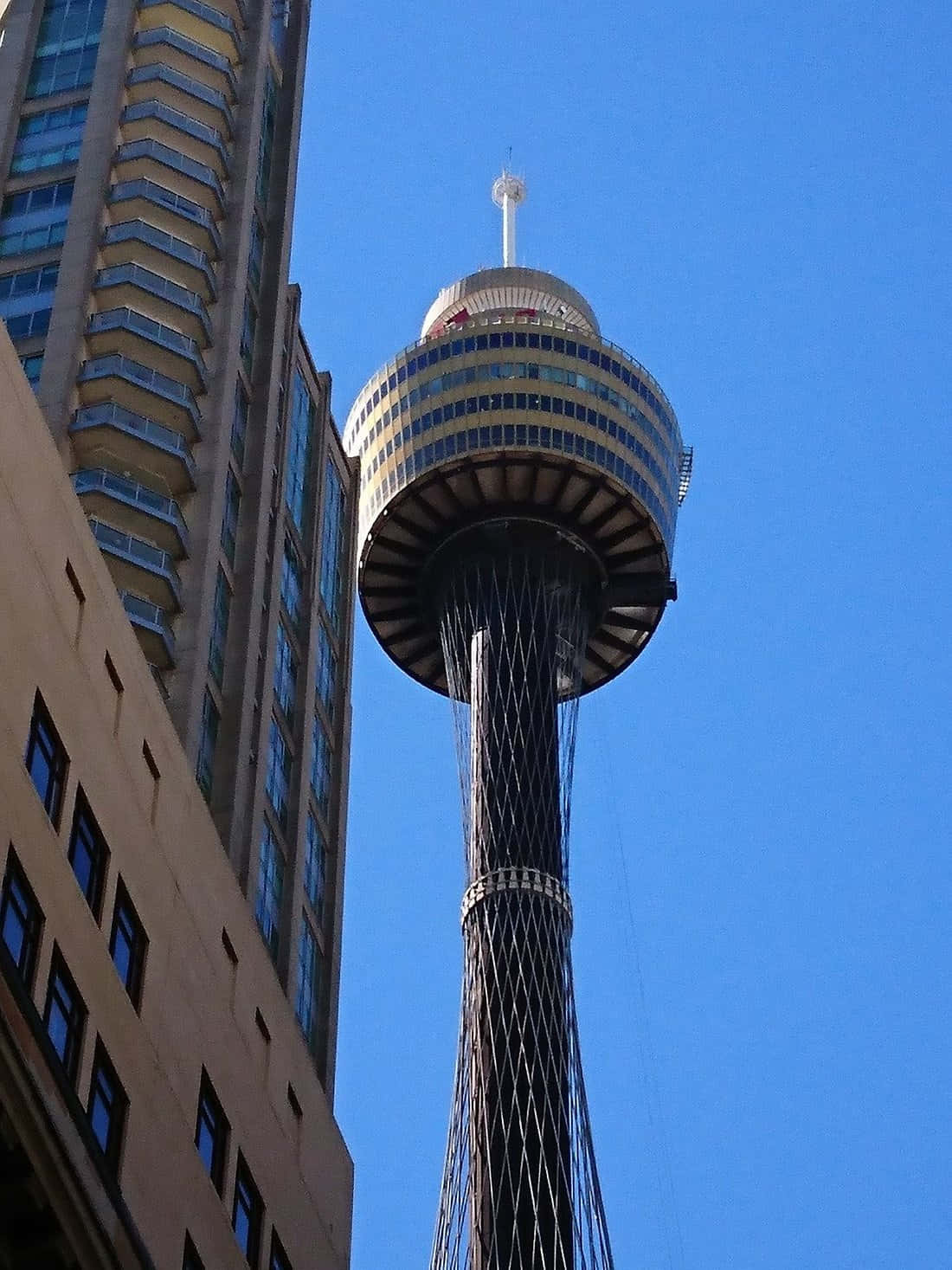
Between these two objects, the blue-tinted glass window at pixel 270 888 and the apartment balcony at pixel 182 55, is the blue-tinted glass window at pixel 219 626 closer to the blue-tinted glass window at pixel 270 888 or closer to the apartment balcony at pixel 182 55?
the blue-tinted glass window at pixel 270 888

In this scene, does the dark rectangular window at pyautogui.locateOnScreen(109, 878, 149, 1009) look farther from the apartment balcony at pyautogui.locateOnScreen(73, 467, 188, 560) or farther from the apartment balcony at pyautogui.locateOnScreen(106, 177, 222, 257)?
the apartment balcony at pyautogui.locateOnScreen(106, 177, 222, 257)

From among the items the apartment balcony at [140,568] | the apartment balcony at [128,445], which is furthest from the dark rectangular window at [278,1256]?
the apartment balcony at [128,445]

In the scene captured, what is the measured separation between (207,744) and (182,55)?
70.6 feet

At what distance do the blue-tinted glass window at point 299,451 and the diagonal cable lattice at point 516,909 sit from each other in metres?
44.1

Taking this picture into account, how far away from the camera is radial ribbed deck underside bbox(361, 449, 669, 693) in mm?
110250

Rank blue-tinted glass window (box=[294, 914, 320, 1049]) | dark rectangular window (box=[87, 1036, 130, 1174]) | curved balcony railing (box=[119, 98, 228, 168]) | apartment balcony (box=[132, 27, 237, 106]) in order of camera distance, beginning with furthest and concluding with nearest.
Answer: apartment balcony (box=[132, 27, 237, 106]) < curved balcony railing (box=[119, 98, 228, 168]) < blue-tinted glass window (box=[294, 914, 320, 1049]) < dark rectangular window (box=[87, 1036, 130, 1174])

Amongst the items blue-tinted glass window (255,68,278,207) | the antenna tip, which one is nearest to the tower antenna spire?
the antenna tip

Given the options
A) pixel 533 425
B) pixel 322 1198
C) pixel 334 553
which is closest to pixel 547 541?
pixel 533 425

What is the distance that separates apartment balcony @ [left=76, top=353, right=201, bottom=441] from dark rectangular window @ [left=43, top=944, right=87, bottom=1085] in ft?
69.3

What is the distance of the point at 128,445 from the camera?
4803 cm

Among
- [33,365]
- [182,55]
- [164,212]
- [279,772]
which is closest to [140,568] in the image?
[33,365]

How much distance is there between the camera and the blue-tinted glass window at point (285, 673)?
5097 cm

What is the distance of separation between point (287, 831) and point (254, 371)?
1200cm

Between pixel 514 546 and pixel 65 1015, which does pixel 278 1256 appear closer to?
pixel 65 1015
